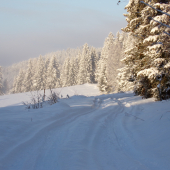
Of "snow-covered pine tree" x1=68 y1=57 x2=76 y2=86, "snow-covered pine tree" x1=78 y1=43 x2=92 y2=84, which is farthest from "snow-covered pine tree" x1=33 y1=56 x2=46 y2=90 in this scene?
"snow-covered pine tree" x1=78 y1=43 x2=92 y2=84

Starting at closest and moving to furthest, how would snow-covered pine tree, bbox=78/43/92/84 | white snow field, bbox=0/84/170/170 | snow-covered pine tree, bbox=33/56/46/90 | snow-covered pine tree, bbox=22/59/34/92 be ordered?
white snow field, bbox=0/84/170/170, snow-covered pine tree, bbox=78/43/92/84, snow-covered pine tree, bbox=33/56/46/90, snow-covered pine tree, bbox=22/59/34/92

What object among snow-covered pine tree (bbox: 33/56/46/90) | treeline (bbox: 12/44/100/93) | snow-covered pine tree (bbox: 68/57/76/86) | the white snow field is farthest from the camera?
snow-covered pine tree (bbox: 68/57/76/86)

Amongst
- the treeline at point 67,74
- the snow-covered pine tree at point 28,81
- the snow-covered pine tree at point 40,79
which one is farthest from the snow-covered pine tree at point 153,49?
the snow-covered pine tree at point 28,81

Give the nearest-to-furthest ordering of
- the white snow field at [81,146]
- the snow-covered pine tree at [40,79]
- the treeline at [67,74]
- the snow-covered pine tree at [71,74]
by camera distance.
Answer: the white snow field at [81,146] → the treeline at [67,74] → the snow-covered pine tree at [40,79] → the snow-covered pine tree at [71,74]

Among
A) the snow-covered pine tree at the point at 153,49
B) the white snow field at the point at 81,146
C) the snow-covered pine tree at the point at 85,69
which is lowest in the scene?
the white snow field at the point at 81,146

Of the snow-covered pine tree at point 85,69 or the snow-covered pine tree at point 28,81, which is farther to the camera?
the snow-covered pine tree at point 28,81

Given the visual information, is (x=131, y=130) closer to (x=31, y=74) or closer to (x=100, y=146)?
(x=100, y=146)

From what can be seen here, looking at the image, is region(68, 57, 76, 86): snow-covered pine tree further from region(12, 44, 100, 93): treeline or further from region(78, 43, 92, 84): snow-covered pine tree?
region(78, 43, 92, 84): snow-covered pine tree

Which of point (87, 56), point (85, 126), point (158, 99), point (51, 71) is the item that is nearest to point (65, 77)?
point (51, 71)

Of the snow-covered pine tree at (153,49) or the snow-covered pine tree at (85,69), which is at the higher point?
the snow-covered pine tree at (85,69)

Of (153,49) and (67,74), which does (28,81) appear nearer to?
(67,74)

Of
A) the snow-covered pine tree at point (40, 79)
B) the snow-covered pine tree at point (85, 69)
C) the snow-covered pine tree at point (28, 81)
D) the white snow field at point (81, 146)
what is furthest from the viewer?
the snow-covered pine tree at point (28, 81)

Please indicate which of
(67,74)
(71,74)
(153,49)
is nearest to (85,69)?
(71,74)

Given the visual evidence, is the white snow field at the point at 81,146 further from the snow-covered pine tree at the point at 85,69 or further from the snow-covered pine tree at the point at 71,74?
the snow-covered pine tree at the point at 71,74
